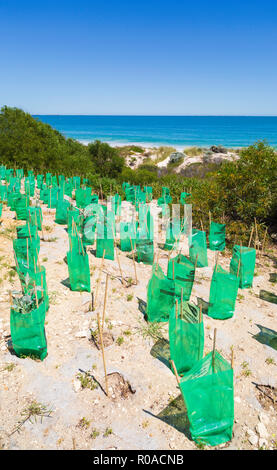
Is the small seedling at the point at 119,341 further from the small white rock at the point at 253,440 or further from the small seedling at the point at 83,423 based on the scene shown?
the small white rock at the point at 253,440

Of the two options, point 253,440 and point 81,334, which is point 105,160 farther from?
point 253,440

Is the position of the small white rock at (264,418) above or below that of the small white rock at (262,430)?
below

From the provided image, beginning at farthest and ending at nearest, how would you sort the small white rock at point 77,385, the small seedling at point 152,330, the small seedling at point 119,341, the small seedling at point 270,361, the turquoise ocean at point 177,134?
the turquoise ocean at point 177,134, the small seedling at point 152,330, the small seedling at point 119,341, the small seedling at point 270,361, the small white rock at point 77,385

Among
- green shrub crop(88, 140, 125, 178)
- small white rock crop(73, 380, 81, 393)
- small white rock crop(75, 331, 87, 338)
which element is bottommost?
small white rock crop(73, 380, 81, 393)

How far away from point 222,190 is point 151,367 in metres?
5.68

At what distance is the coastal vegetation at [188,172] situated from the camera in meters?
7.52

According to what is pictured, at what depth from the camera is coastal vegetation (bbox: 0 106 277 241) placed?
24.7 ft

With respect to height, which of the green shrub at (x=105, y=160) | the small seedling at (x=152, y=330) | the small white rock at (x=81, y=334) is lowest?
the small seedling at (x=152, y=330)

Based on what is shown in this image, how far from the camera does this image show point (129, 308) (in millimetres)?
4461

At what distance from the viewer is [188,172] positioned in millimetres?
21969

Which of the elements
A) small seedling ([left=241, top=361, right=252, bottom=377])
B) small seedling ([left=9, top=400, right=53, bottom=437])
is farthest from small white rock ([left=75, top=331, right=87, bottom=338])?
small seedling ([left=241, top=361, right=252, bottom=377])

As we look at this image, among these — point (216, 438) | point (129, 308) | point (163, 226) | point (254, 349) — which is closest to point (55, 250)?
point (129, 308)

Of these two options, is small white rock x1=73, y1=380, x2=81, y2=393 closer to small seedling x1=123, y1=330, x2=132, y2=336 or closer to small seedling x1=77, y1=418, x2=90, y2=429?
small seedling x1=77, y1=418, x2=90, y2=429

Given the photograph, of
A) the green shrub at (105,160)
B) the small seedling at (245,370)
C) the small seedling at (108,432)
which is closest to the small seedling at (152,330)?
the small seedling at (245,370)
